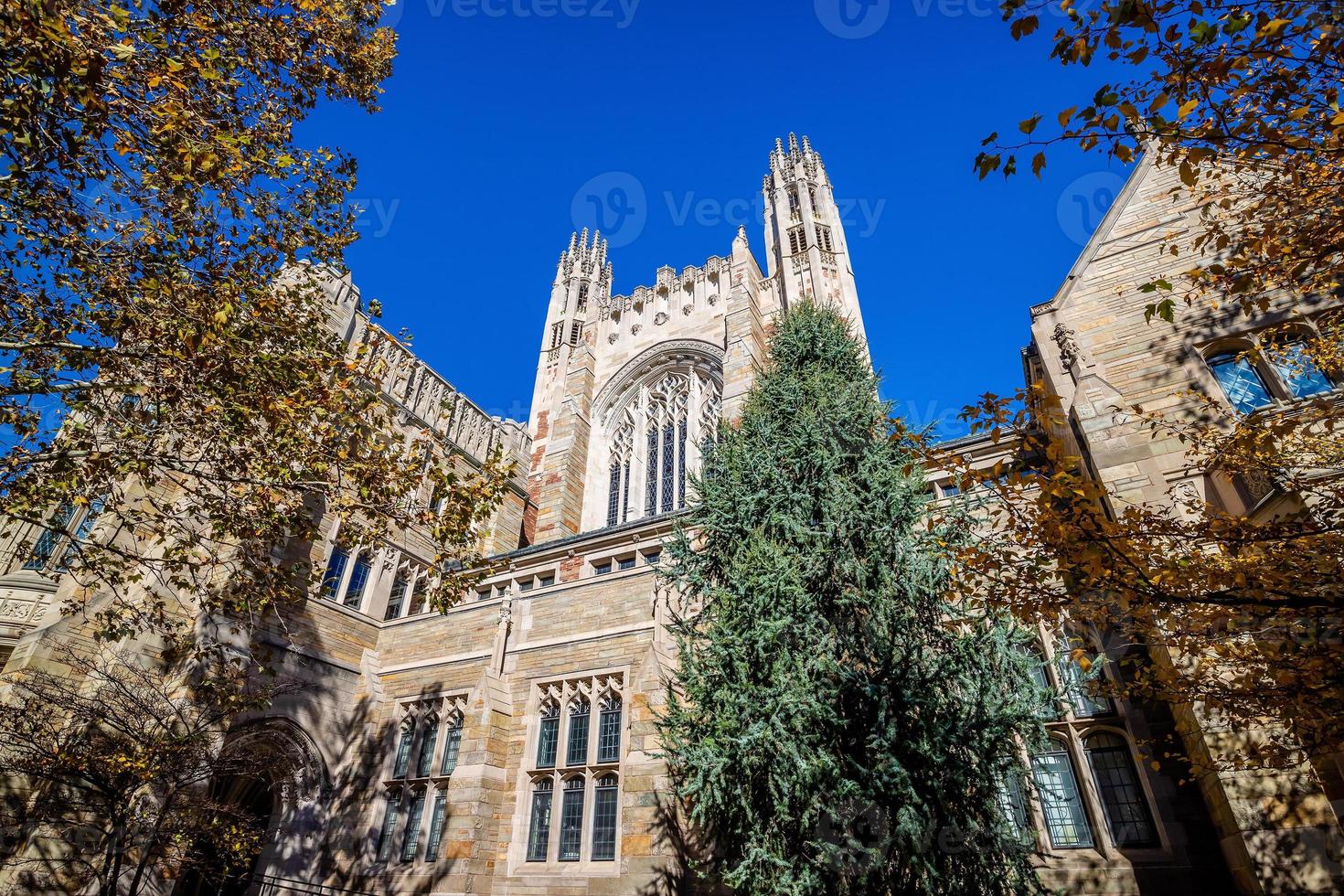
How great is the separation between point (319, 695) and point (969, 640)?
44.8 feet

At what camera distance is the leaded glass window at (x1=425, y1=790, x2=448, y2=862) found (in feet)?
42.4

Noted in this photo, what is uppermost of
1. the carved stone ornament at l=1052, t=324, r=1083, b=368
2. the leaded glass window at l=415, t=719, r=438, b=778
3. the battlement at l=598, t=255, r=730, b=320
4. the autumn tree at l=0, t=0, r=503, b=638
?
the battlement at l=598, t=255, r=730, b=320

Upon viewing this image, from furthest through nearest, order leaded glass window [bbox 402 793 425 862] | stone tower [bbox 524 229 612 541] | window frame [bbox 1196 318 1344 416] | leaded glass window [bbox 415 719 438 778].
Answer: stone tower [bbox 524 229 612 541]
leaded glass window [bbox 415 719 438 778]
leaded glass window [bbox 402 793 425 862]
window frame [bbox 1196 318 1344 416]

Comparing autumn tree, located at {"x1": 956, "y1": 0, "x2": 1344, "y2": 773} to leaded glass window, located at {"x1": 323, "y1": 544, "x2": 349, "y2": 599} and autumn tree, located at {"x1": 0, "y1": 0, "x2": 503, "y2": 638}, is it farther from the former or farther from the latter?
leaded glass window, located at {"x1": 323, "y1": 544, "x2": 349, "y2": 599}

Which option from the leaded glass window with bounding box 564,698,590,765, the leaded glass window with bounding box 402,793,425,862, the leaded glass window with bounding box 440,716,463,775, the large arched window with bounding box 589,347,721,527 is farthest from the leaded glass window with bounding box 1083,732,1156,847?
the large arched window with bounding box 589,347,721,527

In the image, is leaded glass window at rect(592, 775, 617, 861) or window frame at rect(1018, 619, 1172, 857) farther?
leaded glass window at rect(592, 775, 617, 861)

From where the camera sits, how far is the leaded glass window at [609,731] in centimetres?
1284

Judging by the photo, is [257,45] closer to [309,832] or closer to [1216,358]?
[309,832]

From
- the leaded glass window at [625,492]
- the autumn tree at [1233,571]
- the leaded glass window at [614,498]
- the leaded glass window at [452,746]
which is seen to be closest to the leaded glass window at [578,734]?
the leaded glass window at [452,746]

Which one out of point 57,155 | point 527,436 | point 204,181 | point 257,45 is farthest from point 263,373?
A: point 527,436

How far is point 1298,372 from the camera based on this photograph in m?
10.4

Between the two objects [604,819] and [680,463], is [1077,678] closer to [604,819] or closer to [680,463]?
[604,819]

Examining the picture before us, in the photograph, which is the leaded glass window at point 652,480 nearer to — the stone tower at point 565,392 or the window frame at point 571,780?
the stone tower at point 565,392

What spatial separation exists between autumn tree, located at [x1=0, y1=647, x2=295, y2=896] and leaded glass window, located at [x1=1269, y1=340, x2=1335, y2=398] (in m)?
17.1
